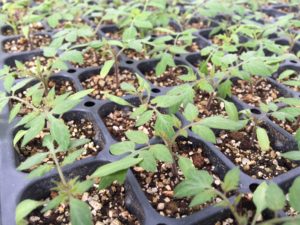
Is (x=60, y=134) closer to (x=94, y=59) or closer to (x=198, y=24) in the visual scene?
(x=94, y=59)

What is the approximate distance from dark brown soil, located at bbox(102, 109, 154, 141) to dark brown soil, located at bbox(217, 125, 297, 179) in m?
0.19

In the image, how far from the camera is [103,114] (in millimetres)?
944

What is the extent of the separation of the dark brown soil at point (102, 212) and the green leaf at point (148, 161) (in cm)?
13

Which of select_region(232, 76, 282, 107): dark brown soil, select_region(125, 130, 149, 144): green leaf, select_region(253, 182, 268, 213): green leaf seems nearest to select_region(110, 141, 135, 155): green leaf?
select_region(125, 130, 149, 144): green leaf

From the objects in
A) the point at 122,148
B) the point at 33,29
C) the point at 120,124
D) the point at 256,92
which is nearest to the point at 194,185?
the point at 122,148

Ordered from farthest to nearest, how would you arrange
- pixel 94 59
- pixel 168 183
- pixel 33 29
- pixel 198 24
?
pixel 198 24 → pixel 33 29 → pixel 94 59 → pixel 168 183

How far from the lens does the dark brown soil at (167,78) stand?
1.10 meters

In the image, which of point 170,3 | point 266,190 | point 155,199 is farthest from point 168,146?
point 170,3

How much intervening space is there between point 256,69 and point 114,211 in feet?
1.56

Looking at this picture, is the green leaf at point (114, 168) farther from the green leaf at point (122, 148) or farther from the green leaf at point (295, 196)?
the green leaf at point (295, 196)

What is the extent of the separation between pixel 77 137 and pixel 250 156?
1.46ft

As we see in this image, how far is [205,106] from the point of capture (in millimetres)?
985

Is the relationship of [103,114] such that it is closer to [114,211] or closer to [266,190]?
[114,211]

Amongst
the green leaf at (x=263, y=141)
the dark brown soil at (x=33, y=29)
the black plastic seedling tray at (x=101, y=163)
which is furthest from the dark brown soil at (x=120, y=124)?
the dark brown soil at (x=33, y=29)
